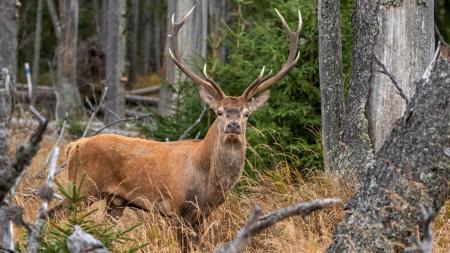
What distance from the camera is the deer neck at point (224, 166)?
24.0 ft

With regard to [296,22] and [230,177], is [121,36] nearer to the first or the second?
[296,22]

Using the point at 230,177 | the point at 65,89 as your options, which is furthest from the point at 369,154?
the point at 65,89

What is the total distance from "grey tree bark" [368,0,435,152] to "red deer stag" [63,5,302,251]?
974mm

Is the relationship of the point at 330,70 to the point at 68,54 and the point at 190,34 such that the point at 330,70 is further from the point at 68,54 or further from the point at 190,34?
the point at 68,54

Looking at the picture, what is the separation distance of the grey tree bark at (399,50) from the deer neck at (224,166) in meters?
1.19

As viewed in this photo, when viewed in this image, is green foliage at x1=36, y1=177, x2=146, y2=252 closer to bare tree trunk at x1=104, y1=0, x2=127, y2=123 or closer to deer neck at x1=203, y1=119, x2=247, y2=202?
deer neck at x1=203, y1=119, x2=247, y2=202

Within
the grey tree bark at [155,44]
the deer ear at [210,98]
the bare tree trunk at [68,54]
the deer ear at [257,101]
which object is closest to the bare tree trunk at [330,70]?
the deer ear at [257,101]

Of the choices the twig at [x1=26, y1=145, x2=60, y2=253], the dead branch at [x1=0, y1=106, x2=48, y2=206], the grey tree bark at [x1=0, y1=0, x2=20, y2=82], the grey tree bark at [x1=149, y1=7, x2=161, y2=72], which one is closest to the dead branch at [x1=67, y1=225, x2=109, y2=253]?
the twig at [x1=26, y1=145, x2=60, y2=253]

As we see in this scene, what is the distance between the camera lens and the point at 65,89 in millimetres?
17656

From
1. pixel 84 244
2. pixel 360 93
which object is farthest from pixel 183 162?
pixel 84 244

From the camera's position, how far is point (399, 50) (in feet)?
22.6

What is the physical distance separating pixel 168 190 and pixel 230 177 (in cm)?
58

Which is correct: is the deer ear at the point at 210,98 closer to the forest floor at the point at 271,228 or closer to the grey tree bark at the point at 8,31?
the forest floor at the point at 271,228

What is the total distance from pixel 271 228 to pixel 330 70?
5.67ft
